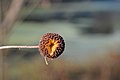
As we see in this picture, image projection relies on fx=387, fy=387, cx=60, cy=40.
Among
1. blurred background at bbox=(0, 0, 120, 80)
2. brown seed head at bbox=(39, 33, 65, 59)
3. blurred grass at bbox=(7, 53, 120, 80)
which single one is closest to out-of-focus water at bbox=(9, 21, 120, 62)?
blurred background at bbox=(0, 0, 120, 80)

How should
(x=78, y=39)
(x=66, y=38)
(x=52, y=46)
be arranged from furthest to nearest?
(x=78, y=39), (x=66, y=38), (x=52, y=46)

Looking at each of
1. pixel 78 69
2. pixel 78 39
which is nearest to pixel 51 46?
pixel 78 69

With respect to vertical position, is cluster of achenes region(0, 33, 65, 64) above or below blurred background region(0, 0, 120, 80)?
above

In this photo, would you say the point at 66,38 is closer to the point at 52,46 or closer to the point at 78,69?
the point at 78,69

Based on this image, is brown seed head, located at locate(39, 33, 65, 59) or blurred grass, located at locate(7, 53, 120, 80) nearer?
brown seed head, located at locate(39, 33, 65, 59)

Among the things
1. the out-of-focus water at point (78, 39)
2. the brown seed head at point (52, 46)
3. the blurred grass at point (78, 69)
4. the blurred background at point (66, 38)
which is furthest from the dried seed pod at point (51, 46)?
the out-of-focus water at point (78, 39)

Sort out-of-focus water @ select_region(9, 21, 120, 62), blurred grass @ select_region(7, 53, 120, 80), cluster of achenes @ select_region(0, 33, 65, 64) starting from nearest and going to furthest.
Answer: cluster of achenes @ select_region(0, 33, 65, 64) → blurred grass @ select_region(7, 53, 120, 80) → out-of-focus water @ select_region(9, 21, 120, 62)

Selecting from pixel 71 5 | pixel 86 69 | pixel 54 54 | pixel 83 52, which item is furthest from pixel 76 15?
pixel 54 54

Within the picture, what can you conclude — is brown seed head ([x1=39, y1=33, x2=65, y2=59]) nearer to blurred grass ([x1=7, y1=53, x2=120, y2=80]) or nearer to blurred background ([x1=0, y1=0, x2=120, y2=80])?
blurred background ([x1=0, y1=0, x2=120, y2=80])
